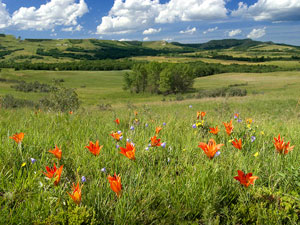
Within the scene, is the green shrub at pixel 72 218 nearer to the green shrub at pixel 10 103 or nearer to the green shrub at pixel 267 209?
the green shrub at pixel 267 209

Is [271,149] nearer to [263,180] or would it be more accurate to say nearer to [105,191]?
[263,180]

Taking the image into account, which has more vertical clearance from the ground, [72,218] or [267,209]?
[72,218]

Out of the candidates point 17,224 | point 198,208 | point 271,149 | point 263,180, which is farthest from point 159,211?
point 271,149

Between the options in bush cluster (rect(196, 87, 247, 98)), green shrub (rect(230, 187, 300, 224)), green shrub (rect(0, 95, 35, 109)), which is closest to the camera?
green shrub (rect(230, 187, 300, 224))

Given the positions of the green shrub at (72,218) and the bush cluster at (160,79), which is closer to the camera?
the green shrub at (72,218)

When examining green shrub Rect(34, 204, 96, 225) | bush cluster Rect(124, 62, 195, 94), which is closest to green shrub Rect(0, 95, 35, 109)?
green shrub Rect(34, 204, 96, 225)

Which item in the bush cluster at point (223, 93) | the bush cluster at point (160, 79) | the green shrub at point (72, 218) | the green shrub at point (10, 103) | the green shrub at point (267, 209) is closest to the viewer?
the green shrub at point (72, 218)

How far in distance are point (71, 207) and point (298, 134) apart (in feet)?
11.4

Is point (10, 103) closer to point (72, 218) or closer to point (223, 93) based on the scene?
point (72, 218)

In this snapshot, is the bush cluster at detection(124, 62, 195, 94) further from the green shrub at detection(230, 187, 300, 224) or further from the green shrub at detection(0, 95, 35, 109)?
the green shrub at detection(230, 187, 300, 224)

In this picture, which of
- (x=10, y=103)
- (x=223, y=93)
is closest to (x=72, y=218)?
(x=10, y=103)

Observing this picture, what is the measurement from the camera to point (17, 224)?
135 cm

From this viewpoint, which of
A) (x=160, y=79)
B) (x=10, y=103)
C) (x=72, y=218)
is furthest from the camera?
(x=160, y=79)

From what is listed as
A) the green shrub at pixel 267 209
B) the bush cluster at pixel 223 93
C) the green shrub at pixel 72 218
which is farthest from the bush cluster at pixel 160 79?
the green shrub at pixel 72 218
